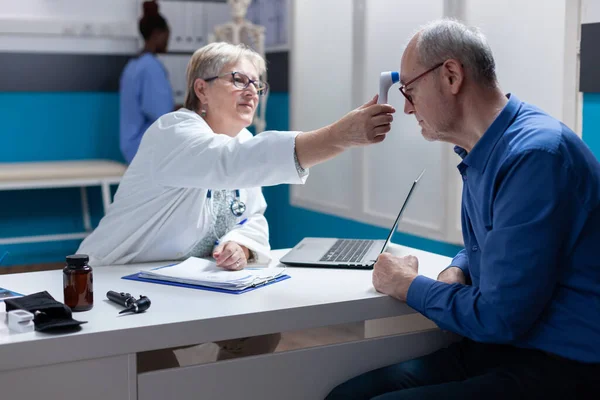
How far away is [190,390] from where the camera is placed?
1.62 metres

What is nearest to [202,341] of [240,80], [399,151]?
[240,80]

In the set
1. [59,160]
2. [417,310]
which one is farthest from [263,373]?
[59,160]

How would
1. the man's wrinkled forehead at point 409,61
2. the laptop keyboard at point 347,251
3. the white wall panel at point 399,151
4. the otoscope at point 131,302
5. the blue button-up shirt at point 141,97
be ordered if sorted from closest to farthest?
the otoscope at point 131,302 → the man's wrinkled forehead at point 409,61 → the laptop keyboard at point 347,251 → the white wall panel at point 399,151 → the blue button-up shirt at point 141,97

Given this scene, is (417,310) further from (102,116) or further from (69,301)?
(102,116)

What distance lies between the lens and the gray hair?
5.55 ft

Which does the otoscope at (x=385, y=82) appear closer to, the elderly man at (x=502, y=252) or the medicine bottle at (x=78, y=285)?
the elderly man at (x=502, y=252)

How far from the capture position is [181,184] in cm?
212

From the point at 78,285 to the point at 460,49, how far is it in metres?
0.96

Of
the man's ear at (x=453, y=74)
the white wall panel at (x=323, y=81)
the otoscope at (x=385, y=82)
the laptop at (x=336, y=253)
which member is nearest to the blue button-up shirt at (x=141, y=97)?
the white wall panel at (x=323, y=81)

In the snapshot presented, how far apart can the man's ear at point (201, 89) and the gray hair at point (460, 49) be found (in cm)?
83

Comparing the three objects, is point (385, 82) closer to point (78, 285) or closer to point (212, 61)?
point (212, 61)

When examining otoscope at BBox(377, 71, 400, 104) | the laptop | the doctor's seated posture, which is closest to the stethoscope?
the doctor's seated posture

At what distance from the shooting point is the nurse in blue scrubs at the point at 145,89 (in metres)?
5.08

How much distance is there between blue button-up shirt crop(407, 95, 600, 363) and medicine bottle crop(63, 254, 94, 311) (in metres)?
0.75
